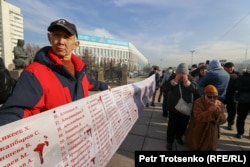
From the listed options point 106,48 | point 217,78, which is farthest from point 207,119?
point 106,48

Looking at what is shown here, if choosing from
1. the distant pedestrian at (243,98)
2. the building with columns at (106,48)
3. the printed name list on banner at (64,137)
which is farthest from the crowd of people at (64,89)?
the building with columns at (106,48)

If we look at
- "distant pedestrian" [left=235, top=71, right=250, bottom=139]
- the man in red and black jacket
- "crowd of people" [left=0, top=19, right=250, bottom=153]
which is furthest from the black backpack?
"distant pedestrian" [left=235, top=71, right=250, bottom=139]

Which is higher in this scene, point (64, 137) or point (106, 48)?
point (106, 48)

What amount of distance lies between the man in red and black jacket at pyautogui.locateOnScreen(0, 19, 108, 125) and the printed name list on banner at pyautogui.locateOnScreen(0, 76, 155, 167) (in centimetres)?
10

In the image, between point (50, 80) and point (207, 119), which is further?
point (207, 119)

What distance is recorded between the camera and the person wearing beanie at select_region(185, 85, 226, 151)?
3.77 m

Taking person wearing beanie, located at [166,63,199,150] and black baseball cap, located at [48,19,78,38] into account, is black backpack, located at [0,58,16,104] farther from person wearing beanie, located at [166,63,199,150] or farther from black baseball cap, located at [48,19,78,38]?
person wearing beanie, located at [166,63,199,150]

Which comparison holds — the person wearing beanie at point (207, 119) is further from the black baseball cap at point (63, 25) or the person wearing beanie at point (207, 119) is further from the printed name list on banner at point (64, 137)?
the black baseball cap at point (63, 25)

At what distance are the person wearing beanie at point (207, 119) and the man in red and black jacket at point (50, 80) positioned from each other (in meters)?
2.64

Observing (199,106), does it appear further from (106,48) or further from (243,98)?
(106,48)

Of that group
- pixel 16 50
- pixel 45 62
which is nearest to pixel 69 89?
pixel 45 62

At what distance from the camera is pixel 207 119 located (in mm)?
3775

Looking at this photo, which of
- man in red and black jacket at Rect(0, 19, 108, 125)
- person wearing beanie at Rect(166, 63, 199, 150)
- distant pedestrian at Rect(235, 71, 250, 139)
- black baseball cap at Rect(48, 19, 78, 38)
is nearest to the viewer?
man in red and black jacket at Rect(0, 19, 108, 125)

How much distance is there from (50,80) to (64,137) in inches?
18.9
